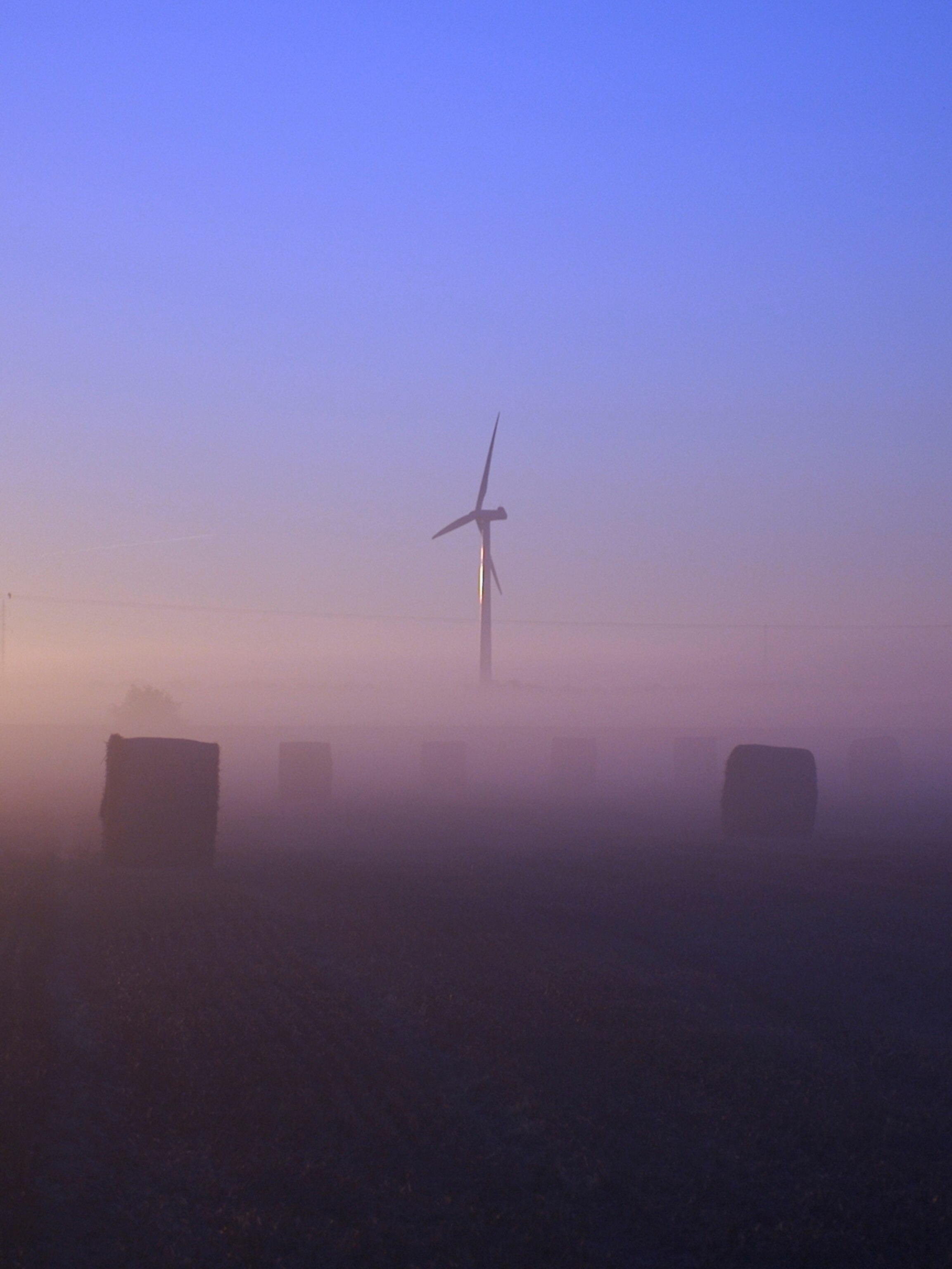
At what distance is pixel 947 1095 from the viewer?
1020cm

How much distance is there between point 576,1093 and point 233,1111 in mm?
2914

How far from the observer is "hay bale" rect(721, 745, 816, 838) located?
36.1 meters

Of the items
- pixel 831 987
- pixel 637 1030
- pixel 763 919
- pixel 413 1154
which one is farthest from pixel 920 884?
pixel 413 1154

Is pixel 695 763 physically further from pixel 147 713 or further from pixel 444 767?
pixel 147 713

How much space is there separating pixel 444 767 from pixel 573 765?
24.7 feet

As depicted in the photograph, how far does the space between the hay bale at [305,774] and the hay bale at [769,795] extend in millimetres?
19468

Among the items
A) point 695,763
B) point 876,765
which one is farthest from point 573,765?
point 876,765

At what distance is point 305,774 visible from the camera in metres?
49.8

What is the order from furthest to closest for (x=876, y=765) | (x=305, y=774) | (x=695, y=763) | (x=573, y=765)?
1. (x=876, y=765)
2. (x=695, y=763)
3. (x=573, y=765)
4. (x=305, y=774)

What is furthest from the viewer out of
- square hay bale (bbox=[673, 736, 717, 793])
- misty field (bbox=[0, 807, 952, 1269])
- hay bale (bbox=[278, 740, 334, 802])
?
square hay bale (bbox=[673, 736, 717, 793])

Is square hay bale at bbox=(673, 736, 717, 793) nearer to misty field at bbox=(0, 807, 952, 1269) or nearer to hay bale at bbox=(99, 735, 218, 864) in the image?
hay bale at bbox=(99, 735, 218, 864)

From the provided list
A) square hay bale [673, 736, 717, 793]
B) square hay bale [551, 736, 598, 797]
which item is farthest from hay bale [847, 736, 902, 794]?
square hay bale [551, 736, 598, 797]

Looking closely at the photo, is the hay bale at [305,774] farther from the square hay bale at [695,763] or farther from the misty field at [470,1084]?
the misty field at [470,1084]

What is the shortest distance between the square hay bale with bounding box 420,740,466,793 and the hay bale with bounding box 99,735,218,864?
33.6 meters
